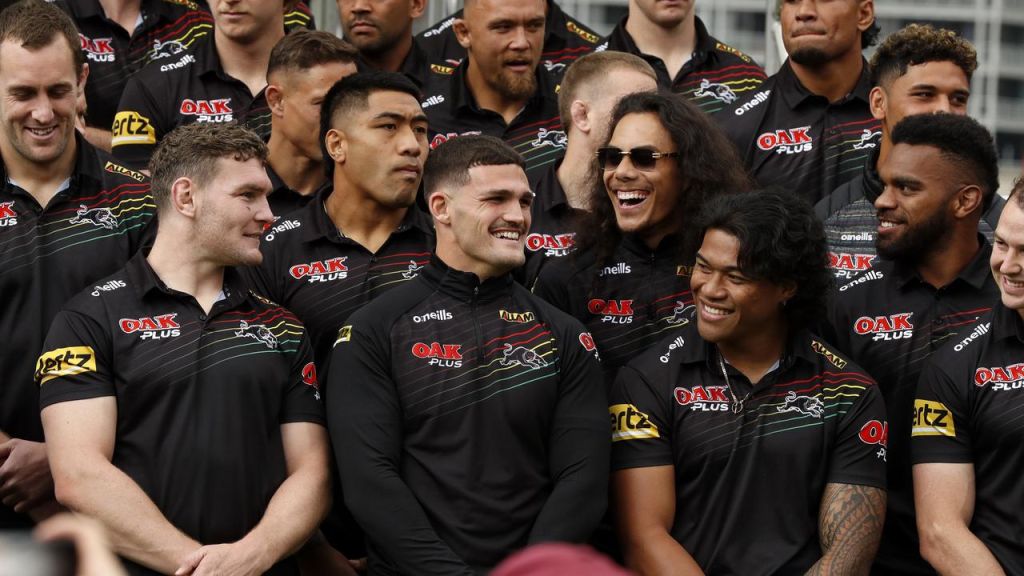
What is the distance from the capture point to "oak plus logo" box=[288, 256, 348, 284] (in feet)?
20.7

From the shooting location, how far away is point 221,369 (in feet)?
18.3

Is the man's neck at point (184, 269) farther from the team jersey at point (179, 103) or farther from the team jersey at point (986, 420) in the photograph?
the team jersey at point (986, 420)

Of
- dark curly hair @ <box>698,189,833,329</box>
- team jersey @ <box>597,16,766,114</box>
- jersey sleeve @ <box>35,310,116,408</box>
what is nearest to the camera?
jersey sleeve @ <box>35,310,116,408</box>

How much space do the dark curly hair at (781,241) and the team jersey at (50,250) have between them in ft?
7.38

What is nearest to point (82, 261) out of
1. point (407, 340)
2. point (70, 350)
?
point (70, 350)

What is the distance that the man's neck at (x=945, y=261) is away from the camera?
251 inches

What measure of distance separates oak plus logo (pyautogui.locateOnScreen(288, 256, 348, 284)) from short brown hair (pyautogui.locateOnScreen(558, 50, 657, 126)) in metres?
1.46

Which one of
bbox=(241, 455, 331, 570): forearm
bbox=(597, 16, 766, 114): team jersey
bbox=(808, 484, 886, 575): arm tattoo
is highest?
bbox=(597, 16, 766, 114): team jersey

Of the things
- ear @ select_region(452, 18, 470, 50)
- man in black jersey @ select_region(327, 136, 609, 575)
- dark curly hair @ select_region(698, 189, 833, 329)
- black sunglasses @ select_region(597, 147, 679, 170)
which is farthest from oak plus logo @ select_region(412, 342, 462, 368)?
ear @ select_region(452, 18, 470, 50)

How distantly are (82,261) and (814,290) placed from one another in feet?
9.16

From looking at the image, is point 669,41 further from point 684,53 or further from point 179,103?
point 179,103

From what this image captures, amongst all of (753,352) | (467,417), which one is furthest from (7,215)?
(753,352)

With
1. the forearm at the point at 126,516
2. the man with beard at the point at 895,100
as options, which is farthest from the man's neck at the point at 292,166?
the man with beard at the point at 895,100

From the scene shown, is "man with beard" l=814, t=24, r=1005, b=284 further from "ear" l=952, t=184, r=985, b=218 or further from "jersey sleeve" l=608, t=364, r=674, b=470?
"jersey sleeve" l=608, t=364, r=674, b=470
